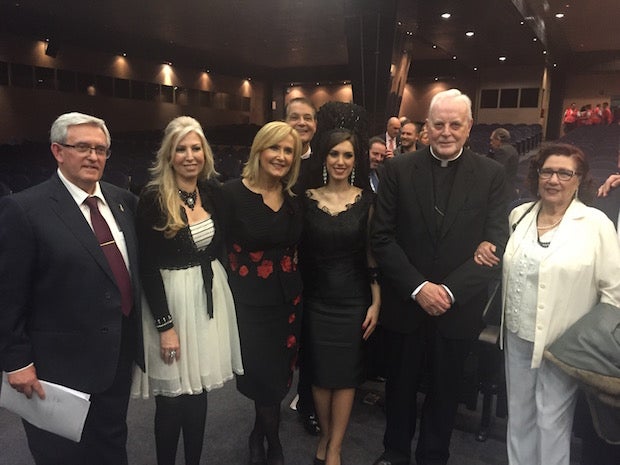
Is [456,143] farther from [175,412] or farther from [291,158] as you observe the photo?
[175,412]

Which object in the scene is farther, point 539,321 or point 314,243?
point 314,243

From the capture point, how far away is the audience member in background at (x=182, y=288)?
5.96ft

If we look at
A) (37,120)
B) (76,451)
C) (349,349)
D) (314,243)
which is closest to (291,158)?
(314,243)

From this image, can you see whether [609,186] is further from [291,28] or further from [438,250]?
[291,28]

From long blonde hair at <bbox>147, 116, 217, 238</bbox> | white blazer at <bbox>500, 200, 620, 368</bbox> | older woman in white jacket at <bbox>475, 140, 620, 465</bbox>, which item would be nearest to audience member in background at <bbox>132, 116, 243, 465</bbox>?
long blonde hair at <bbox>147, 116, 217, 238</bbox>

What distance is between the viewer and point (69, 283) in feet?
5.16

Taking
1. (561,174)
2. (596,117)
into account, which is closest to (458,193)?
(561,174)

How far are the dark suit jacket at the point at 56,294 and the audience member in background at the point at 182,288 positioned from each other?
0.66 ft

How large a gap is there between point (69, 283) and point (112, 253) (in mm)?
187

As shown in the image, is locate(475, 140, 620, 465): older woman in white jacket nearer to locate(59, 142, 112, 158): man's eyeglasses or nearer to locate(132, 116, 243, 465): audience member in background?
locate(132, 116, 243, 465): audience member in background

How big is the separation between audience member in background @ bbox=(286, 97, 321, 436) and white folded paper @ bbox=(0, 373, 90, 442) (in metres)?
1.06

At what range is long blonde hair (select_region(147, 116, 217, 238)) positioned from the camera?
180 centimetres

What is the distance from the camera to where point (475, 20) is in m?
11.1

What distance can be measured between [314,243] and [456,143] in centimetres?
78
